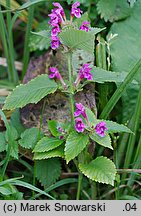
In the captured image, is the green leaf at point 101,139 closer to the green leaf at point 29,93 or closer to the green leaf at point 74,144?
the green leaf at point 74,144

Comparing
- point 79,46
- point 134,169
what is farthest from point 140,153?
point 79,46

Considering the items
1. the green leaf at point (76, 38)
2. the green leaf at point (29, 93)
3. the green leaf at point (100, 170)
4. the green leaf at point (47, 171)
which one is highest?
the green leaf at point (76, 38)

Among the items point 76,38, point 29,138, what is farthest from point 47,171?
point 76,38

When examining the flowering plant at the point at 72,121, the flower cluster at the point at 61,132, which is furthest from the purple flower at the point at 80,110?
the flower cluster at the point at 61,132

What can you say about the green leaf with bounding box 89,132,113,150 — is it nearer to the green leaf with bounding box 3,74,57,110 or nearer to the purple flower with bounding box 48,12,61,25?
the green leaf with bounding box 3,74,57,110

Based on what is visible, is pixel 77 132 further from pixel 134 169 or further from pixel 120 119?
pixel 120 119

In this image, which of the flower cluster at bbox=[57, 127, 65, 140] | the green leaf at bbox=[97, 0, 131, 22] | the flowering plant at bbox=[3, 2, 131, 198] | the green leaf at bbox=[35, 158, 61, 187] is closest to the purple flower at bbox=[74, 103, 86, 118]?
the flowering plant at bbox=[3, 2, 131, 198]

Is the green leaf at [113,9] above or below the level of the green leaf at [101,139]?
above
